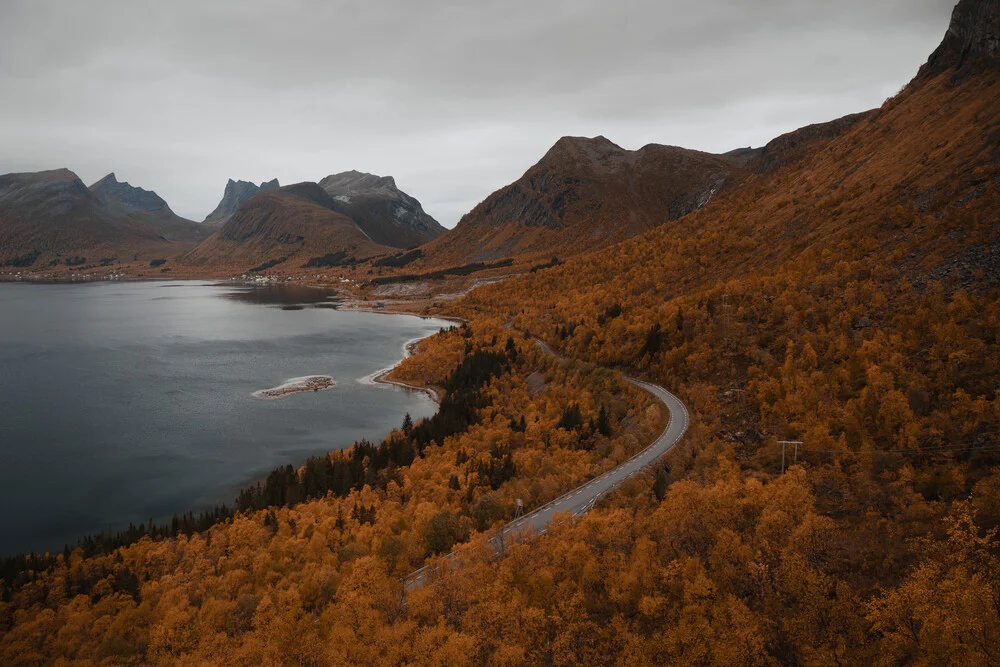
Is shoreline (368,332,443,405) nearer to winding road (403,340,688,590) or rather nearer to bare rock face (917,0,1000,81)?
winding road (403,340,688,590)

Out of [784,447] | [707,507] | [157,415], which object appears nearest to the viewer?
[707,507]

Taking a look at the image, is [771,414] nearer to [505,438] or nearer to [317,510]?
[505,438]

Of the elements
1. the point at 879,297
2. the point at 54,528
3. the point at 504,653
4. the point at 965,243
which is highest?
the point at 965,243

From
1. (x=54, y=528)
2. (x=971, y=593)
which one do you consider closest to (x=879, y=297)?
(x=971, y=593)

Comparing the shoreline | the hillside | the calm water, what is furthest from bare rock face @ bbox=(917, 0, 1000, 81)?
the calm water

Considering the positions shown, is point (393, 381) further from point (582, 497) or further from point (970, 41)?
point (970, 41)

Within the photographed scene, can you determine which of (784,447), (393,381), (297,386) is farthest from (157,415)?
(784,447)
